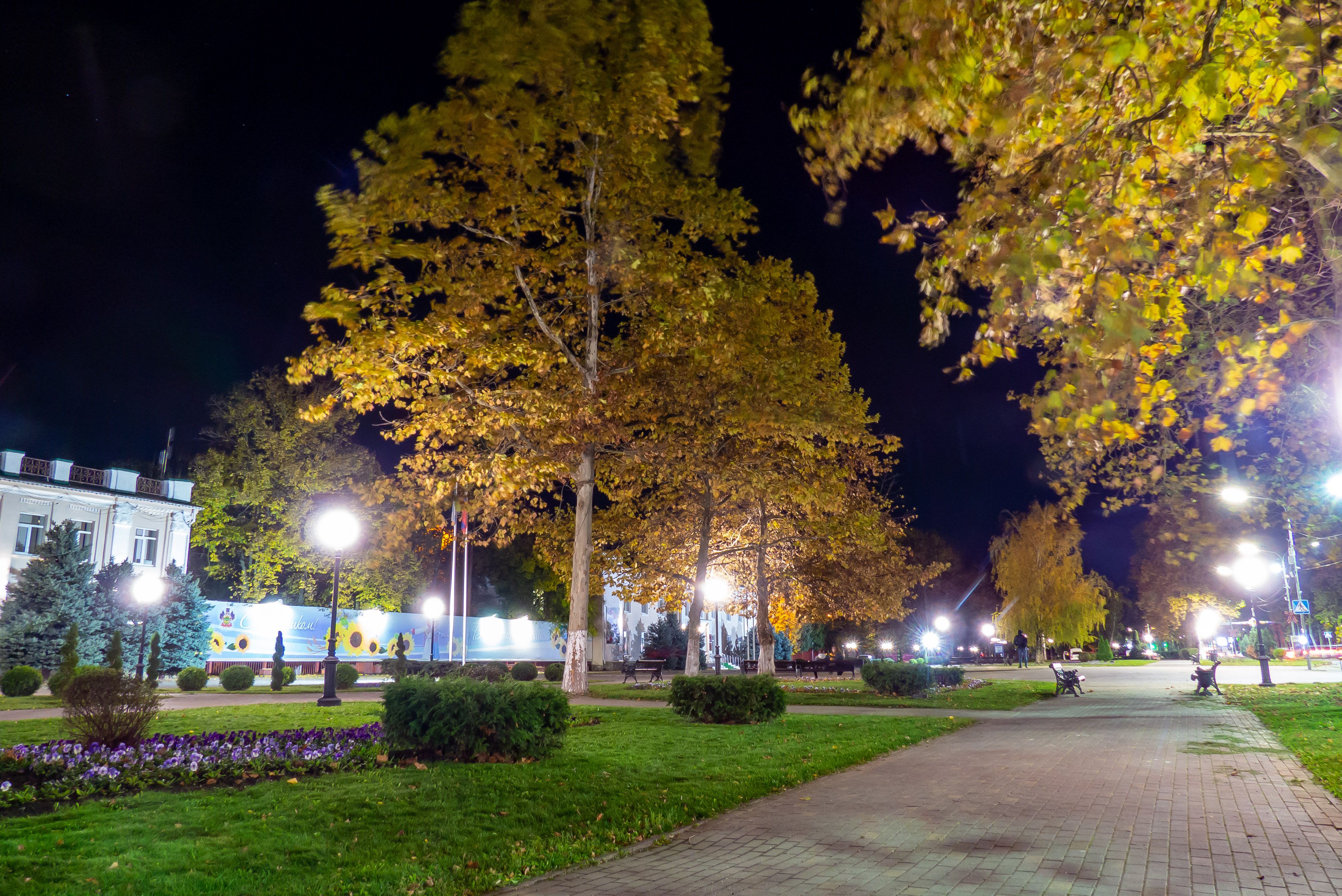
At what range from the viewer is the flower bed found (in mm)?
7590

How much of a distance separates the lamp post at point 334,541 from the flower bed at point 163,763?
766cm

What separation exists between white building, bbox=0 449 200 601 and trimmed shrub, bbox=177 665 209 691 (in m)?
10.5

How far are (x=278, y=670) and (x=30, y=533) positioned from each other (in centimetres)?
1779

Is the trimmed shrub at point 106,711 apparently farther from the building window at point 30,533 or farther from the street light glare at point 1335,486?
the building window at point 30,533

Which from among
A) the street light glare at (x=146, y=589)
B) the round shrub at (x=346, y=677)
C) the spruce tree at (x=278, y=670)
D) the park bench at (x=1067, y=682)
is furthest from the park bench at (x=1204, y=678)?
the street light glare at (x=146, y=589)

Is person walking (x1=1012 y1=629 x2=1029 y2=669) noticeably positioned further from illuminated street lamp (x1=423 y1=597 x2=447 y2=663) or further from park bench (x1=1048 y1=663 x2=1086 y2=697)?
illuminated street lamp (x1=423 y1=597 x2=447 y2=663)

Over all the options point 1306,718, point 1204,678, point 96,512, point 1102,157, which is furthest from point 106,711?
point 96,512

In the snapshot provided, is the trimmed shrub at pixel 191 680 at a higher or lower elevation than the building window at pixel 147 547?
lower

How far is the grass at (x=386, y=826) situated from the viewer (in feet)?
16.5

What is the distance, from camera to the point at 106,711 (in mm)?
9023

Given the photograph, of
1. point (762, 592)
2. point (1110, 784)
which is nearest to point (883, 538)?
point (762, 592)

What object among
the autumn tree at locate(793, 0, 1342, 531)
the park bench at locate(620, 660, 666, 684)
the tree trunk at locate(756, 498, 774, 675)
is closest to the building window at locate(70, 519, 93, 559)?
the park bench at locate(620, 660, 666, 684)

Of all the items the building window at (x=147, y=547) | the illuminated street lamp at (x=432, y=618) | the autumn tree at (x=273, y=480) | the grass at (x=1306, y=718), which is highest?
the autumn tree at (x=273, y=480)

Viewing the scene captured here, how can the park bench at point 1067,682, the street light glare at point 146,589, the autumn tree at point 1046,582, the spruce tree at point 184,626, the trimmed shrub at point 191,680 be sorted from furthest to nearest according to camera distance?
the autumn tree at point 1046,582
the spruce tree at point 184,626
the trimmed shrub at point 191,680
the park bench at point 1067,682
the street light glare at point 146,589
